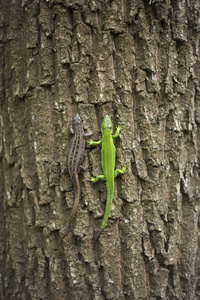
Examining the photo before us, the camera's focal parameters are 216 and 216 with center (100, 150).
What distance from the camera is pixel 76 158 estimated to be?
2529 mm

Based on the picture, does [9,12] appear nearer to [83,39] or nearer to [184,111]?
[83,39]

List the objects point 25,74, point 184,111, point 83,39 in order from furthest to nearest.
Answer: point 184,111 < point 25,74 < point 83,39

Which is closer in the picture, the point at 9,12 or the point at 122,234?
the point at 122,234

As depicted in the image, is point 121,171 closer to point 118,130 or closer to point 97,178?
point 97,178

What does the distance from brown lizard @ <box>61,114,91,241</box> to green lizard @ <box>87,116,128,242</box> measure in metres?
0.15

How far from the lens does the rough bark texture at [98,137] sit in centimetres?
252

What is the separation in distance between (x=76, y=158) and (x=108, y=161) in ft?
1.26

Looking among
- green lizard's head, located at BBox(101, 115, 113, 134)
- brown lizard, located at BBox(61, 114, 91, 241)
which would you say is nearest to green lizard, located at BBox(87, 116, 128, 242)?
green lizard's head, located at BBox(101, 115, 113, 134)

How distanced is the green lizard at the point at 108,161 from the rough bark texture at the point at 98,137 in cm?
8

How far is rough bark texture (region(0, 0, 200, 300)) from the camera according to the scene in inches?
99.0

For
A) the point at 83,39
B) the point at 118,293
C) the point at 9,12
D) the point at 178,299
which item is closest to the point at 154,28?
the point at 83,39

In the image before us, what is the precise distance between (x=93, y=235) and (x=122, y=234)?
1.14 feet

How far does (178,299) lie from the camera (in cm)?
276

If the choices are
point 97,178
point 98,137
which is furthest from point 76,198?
point 98,137
